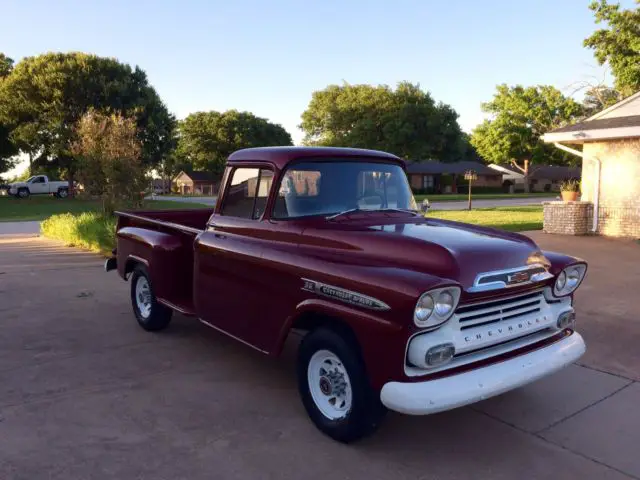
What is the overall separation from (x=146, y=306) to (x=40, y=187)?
1826 inches

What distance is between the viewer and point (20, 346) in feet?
18.0

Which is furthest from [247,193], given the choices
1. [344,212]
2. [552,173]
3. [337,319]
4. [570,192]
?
[552,173]

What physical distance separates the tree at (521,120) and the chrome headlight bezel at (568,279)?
4478 centimetres

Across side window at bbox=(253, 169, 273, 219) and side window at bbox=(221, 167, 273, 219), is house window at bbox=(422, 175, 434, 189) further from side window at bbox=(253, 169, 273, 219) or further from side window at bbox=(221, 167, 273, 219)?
side window at bbox=(253, 169, 273, 219)

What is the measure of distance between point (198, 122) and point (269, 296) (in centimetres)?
7232

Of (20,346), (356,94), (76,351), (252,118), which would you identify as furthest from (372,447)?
(252,118)

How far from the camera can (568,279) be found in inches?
152

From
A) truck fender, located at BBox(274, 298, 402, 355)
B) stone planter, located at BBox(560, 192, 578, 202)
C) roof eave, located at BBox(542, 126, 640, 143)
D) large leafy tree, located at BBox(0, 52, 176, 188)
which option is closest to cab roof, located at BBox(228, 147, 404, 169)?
truck fender, located at BBox(274, 298, 402, 355)

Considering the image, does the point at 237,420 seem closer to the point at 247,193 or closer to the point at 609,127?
the point at 247,193

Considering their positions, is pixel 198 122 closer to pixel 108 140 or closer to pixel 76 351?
pixel 108 140

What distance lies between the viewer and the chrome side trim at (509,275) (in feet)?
10.6

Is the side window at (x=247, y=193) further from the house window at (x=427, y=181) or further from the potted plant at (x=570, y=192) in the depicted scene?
the house window at (x=427, y=181)

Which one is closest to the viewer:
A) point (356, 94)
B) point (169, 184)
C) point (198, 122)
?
point (356, 94)

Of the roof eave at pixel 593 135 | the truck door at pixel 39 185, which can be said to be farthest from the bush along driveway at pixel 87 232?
the truck door at pixel 39 185
